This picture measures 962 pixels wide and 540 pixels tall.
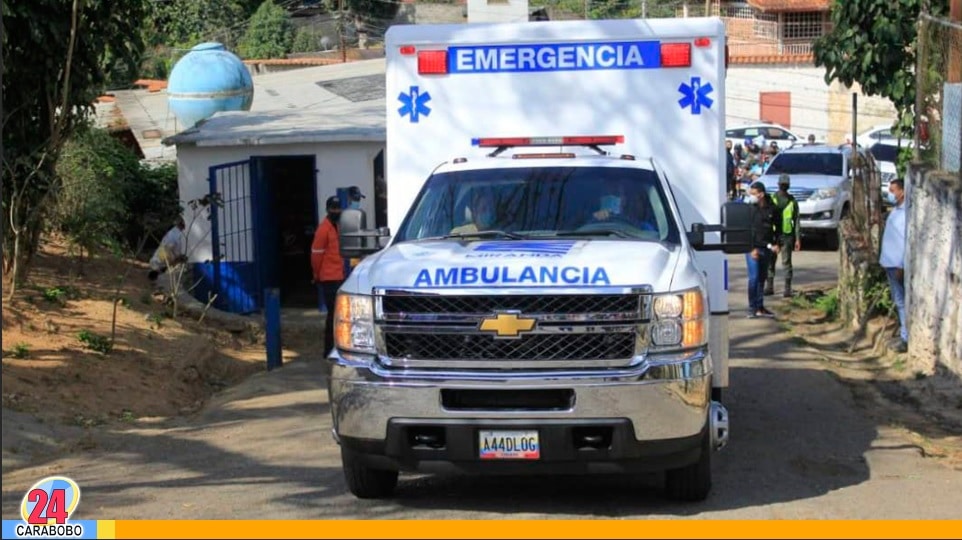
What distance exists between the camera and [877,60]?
651 inches

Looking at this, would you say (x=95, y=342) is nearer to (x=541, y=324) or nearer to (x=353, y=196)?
(x=353, y=196)

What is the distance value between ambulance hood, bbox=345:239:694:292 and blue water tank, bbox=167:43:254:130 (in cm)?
1705

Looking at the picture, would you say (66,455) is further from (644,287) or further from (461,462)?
(644,287)

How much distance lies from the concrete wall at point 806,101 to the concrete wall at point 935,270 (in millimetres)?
35009

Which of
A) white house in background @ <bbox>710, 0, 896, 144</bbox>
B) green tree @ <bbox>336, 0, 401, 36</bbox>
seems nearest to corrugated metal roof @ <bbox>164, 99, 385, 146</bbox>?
white house in background @ <bbox>710, 0, 896, 144</bbox>

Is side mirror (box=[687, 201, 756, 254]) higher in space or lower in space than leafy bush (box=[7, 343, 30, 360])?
higher

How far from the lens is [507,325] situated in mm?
7172

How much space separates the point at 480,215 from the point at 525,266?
134 cm

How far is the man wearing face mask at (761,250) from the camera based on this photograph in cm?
1667

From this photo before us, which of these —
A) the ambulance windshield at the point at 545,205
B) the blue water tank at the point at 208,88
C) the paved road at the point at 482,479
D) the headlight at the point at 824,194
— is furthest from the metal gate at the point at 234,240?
the headlight at the point at 824,194

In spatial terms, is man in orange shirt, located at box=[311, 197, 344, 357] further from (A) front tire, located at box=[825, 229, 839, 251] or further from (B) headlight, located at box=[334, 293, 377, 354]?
(A) front tire, located at box=[825, 229, 839, 251]

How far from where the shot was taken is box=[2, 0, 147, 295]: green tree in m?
13.2

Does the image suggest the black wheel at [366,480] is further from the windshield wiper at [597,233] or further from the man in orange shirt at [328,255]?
the man in orange shirt at [328,255]

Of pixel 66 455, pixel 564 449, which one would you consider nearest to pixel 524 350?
pixel 564 449
